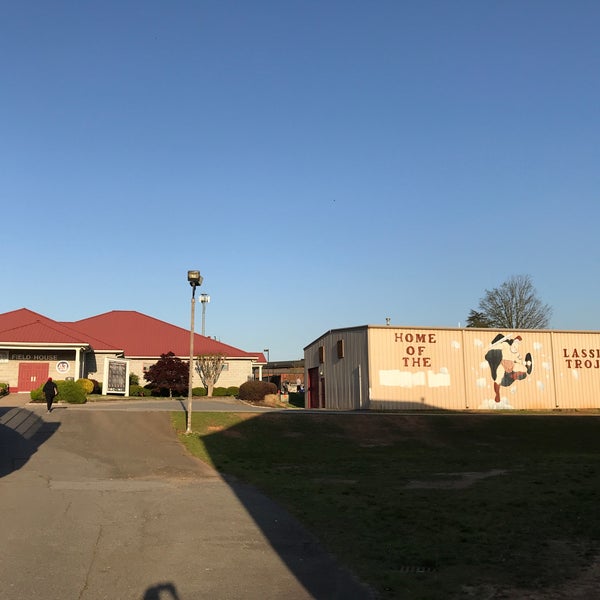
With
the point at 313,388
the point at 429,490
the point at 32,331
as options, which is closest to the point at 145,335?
the point at 32,331

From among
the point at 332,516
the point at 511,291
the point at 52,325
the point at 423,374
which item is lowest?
the point at 332,516

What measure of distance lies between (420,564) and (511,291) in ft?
206

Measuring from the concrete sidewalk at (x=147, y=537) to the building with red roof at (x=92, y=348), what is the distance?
23.1 meters

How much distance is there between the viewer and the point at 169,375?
4116cm

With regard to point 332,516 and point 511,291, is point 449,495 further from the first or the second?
point 511,291

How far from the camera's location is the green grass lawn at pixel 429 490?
22.0 feet

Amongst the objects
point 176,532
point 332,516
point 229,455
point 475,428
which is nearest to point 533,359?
point 475,428

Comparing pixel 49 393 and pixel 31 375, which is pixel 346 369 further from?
pixel 31 375

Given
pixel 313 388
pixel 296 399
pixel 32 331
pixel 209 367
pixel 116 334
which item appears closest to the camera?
pixel 32 331

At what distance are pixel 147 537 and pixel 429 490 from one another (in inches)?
232

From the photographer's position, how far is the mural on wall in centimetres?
3281

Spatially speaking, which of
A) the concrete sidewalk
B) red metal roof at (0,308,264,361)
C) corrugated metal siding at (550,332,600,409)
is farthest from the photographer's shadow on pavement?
corrugated metal siding at (550,332,600,409)

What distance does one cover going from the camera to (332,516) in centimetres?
950

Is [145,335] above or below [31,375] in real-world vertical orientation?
above
